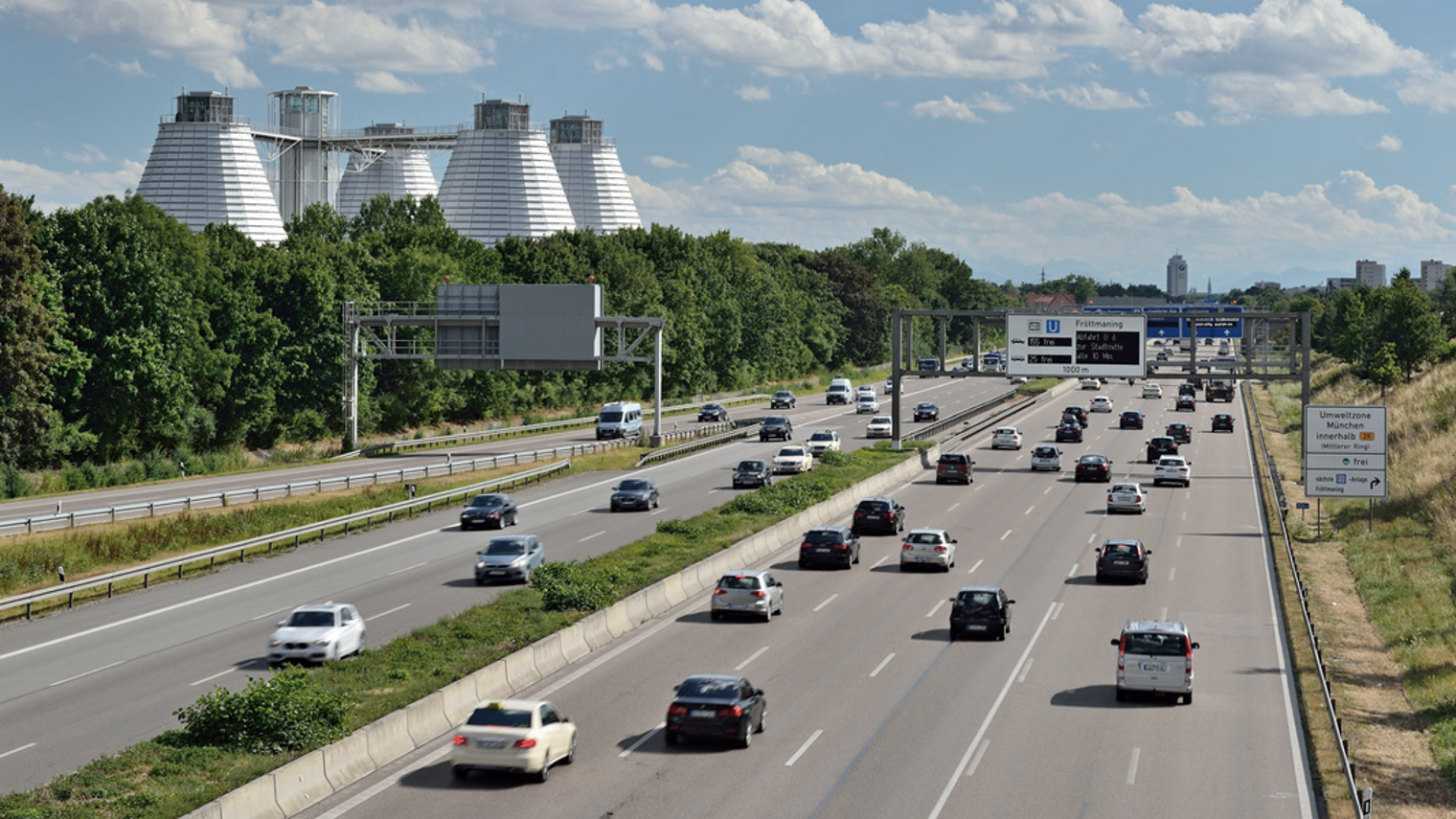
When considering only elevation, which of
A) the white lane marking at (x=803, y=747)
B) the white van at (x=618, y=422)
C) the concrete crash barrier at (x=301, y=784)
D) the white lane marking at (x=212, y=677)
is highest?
the white van at (x=618, y=422)

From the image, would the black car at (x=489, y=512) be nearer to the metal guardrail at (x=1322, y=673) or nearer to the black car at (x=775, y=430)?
Result: the metal guardrail at (x=1322, y=673)

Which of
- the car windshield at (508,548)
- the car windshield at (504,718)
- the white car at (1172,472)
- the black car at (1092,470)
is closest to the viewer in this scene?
the car windshield at (504,718)

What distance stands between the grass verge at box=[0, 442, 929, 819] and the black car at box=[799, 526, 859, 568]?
2.82 metres

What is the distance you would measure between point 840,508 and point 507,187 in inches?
4058

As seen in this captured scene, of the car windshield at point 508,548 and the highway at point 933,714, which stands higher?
the car windshield at point 508,548

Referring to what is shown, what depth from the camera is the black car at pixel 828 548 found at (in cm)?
4981

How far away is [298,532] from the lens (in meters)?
55.0

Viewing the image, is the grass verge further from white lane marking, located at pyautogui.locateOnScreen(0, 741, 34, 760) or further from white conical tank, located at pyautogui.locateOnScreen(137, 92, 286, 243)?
white conical tank, located at pyautogui.locateOnScreen(137, 92, 286, 243)

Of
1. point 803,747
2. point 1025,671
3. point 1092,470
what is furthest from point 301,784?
point 1092,470

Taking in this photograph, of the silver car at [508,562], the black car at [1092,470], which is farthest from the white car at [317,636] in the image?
the black car at [1092,470]

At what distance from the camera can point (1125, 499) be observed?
63.4m

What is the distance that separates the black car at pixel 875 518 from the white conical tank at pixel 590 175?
124 m

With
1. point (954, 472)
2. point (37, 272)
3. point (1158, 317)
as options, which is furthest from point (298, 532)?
point (1158, 317)

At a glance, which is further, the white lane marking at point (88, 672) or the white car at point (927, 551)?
the white car at point (927, 551)
